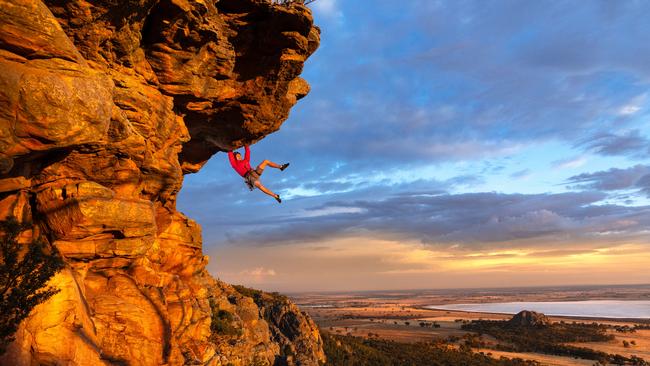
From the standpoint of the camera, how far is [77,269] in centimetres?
1391

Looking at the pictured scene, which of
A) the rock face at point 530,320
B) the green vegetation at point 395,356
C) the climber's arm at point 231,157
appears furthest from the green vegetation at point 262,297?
the rock face at point 530,320

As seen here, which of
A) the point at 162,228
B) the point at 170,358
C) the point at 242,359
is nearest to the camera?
the point at 170,358

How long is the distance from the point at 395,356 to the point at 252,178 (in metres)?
41.7

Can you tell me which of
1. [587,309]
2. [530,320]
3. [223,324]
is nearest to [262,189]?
[223,324]

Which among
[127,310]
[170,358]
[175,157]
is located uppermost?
[175,157]

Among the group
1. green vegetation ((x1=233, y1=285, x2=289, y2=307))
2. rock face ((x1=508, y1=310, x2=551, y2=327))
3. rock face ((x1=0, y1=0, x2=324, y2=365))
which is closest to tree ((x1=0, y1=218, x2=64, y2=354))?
rock face ((x1=0, y1=0, x2=324, y2=365))

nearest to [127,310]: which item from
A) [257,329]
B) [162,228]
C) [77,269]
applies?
[77,269]

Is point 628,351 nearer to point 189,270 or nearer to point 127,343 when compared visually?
point 189,270

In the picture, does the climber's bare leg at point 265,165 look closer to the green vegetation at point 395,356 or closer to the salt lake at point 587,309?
the green vegetation at point 395,356

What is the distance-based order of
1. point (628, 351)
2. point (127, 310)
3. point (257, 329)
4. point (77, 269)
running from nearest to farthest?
point (77, 269)
point (127, 310)
point (257, 329)
point (628, 351)

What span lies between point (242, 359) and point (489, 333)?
256ft

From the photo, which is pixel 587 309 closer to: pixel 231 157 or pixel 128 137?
pixel 231 157

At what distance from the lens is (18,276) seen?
35.4 feet

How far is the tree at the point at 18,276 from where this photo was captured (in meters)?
10.1
